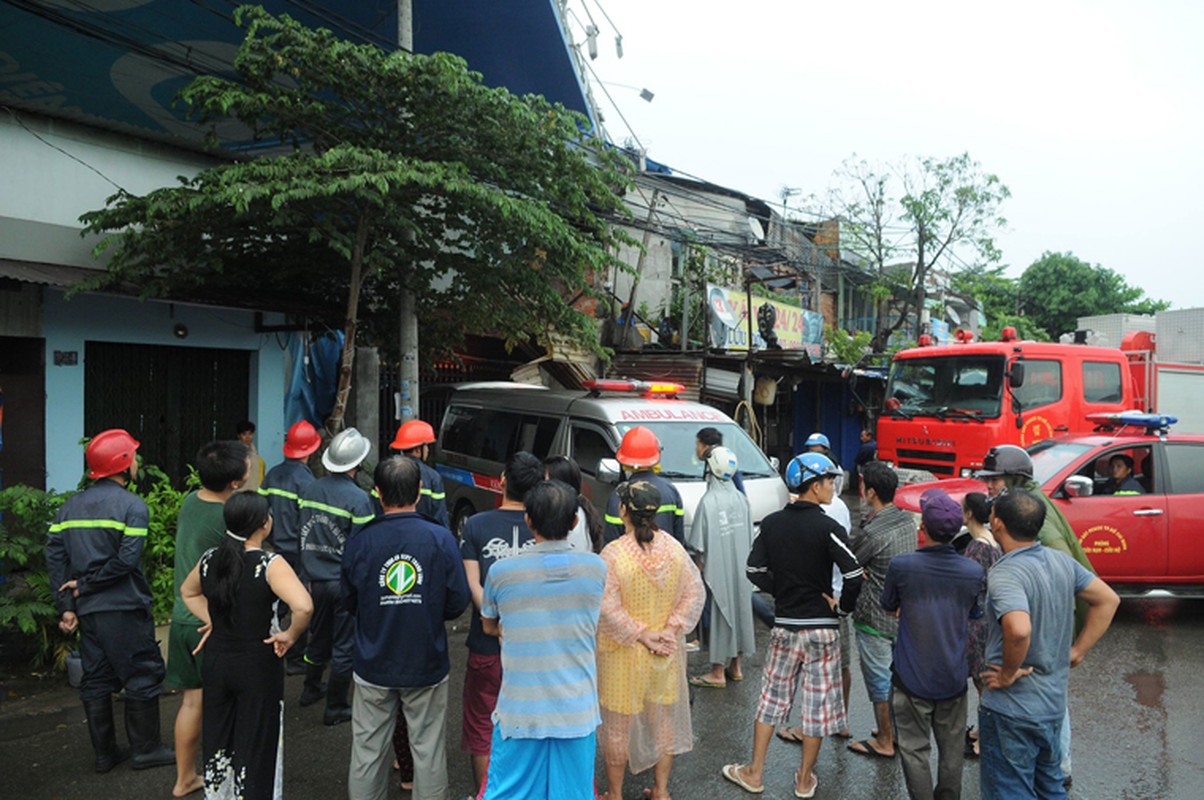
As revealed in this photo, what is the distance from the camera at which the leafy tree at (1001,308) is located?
3238cm

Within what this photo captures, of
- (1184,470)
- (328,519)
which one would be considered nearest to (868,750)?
(328,519)

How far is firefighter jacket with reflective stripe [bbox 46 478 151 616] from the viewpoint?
4148 mm

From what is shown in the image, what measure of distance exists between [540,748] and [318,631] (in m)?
2.62

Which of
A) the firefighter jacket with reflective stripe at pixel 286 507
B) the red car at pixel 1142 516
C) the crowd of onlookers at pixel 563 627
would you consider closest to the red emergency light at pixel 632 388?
the red car at pixel 1142 516

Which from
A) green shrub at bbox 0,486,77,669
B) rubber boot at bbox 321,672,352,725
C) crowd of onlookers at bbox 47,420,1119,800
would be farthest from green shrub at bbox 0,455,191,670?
rubber boot at bbox 321,672,352,725

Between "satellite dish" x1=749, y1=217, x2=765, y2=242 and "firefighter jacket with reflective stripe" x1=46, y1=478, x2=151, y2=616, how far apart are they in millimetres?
16377

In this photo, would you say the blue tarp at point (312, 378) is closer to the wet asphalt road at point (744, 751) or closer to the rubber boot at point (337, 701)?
the wet asphalt road at point (744, 751)

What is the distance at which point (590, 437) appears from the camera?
7605mm

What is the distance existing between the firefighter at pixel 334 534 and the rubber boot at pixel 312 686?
11.8 inches

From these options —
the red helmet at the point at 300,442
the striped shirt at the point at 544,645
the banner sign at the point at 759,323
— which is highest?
the banner sign at the point at 759,323

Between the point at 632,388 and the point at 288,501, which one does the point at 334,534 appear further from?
the point at 632,388

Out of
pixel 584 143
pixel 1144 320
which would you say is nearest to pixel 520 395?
pixel 584 143

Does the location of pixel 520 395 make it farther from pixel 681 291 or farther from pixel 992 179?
pixel 992 179

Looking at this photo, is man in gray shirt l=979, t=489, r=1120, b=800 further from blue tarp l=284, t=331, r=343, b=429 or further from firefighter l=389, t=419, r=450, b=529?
blue tarp l=284, t=331, r=343, b=429
